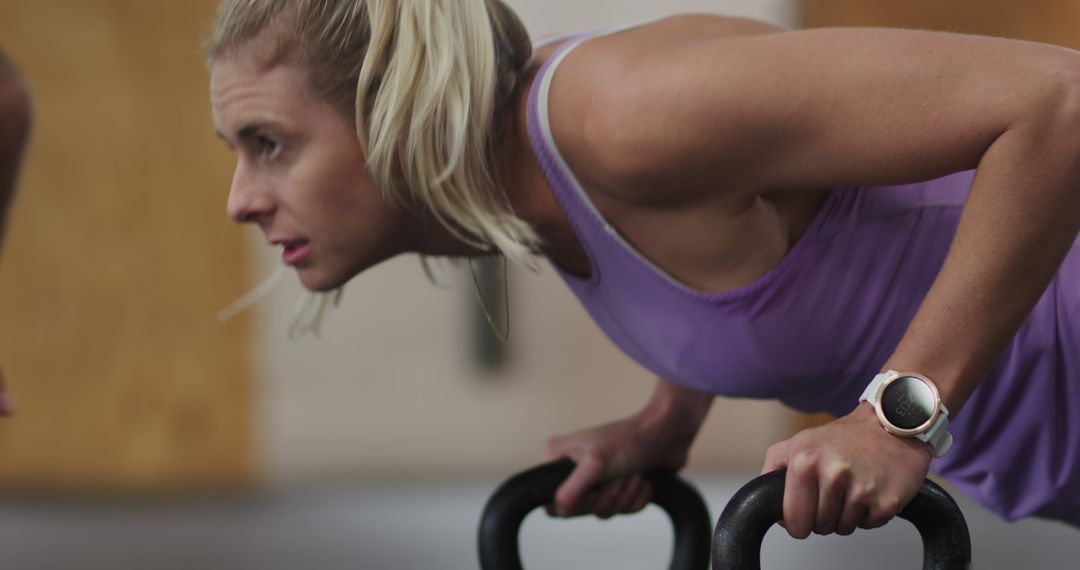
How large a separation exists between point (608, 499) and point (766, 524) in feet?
1.54

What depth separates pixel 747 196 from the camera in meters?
0.93

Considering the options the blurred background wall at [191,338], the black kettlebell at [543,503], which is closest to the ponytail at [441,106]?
the black kettlebell at [543,503]

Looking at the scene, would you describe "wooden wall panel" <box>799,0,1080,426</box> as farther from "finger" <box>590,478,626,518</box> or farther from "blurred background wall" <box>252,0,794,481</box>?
"finger" <box>590,478,626,518</box>

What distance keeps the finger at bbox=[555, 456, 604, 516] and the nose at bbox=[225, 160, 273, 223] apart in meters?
0.39

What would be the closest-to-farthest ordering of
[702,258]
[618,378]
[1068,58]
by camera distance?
1. [1068,58]
2. [702,258]
3. [618,378]

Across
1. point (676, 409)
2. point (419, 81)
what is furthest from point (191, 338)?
point (419, 81)

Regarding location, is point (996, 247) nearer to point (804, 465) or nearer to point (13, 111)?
point (804, 465)

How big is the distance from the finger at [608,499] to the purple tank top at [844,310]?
19 centimetres

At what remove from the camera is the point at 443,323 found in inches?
128

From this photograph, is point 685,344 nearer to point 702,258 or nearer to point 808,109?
point 702,258

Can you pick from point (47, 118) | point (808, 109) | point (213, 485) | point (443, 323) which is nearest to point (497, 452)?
point (443, 323)

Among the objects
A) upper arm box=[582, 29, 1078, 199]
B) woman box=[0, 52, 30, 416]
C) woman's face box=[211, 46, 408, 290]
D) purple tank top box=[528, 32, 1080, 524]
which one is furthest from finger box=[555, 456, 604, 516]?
woman box=[0, 52, 30, 416]

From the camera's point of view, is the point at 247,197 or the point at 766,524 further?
the point at 247,197

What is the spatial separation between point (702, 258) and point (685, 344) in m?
0.10
